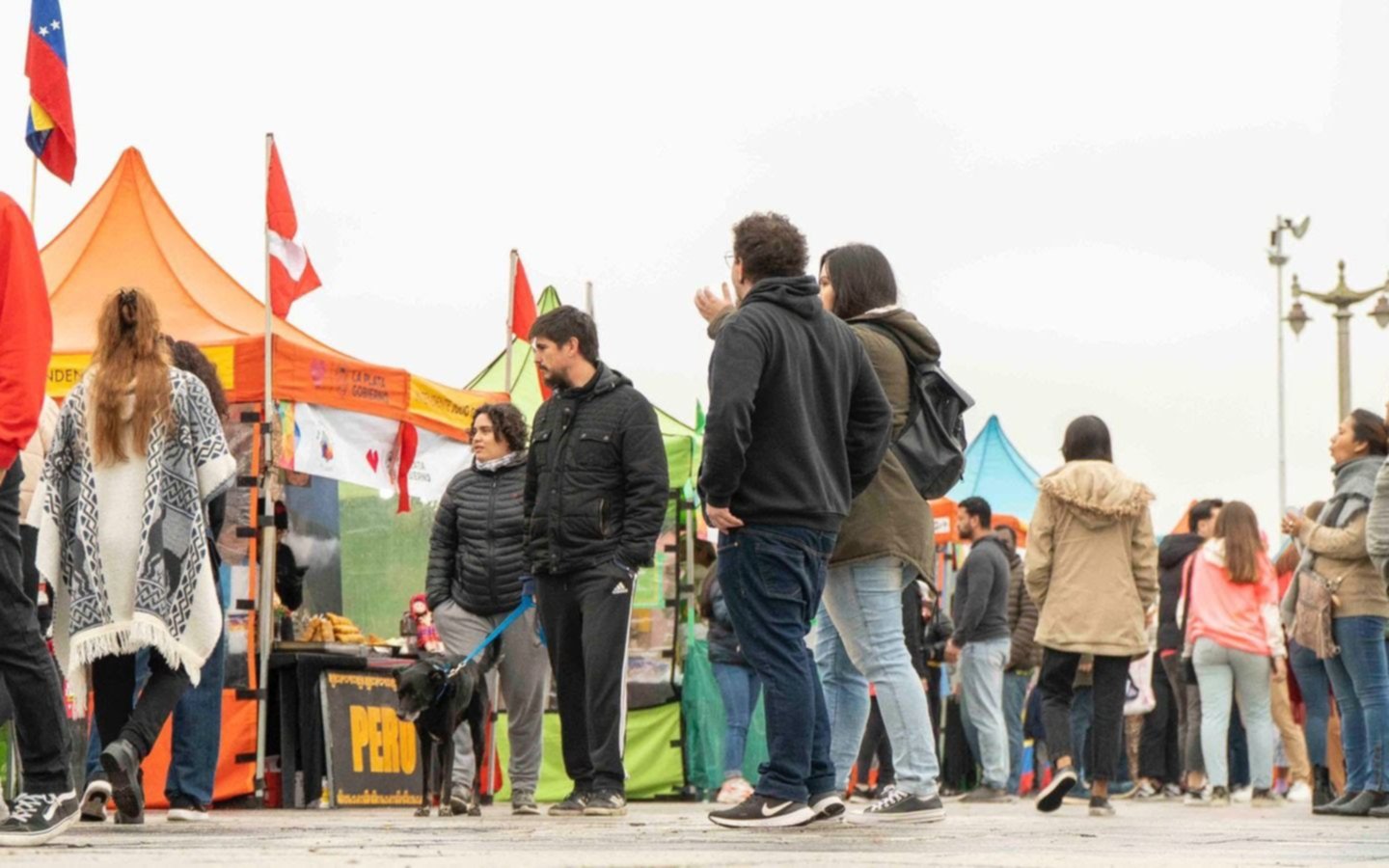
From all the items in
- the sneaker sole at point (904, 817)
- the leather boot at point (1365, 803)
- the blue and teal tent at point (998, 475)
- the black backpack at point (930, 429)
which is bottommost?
the leather boot at point (1365, 803)

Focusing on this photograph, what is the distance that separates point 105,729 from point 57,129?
4829mm

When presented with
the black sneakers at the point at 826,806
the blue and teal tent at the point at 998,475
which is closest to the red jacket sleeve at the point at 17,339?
the black sneakers at the point at 826,806

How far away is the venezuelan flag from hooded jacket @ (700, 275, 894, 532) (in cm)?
581

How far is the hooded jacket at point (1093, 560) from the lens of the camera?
31.9 feet

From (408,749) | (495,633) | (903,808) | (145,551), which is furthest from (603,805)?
(408,749)

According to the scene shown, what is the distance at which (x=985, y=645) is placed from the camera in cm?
1398

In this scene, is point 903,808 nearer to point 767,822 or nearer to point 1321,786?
point 767,822

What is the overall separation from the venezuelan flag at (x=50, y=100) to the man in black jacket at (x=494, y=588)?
322 cm

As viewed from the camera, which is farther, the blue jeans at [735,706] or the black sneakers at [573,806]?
the blue jeans at [735,706]

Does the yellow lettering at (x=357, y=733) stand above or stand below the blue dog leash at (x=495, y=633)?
below

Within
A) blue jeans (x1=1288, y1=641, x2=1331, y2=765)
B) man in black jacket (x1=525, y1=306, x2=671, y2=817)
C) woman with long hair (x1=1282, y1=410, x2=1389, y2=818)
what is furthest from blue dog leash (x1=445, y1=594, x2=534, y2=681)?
blue jeans (x1=1288, y1=641, x2=1331, y2=765)

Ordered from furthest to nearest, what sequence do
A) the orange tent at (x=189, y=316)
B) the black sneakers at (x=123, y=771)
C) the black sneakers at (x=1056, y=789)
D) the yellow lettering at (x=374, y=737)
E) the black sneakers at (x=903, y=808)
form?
the yellow lettering at (x=374, y=737), the orange tent at (x=189, y=316), the black sneakers at (x=1056, y=789), the black sneakers at (x=903, y=808), the black sneakers at (x=123, y=771)

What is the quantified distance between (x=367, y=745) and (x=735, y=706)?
2723 mm

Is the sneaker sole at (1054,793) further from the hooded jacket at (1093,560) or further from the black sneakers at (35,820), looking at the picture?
the black sneakers at (35,820)
